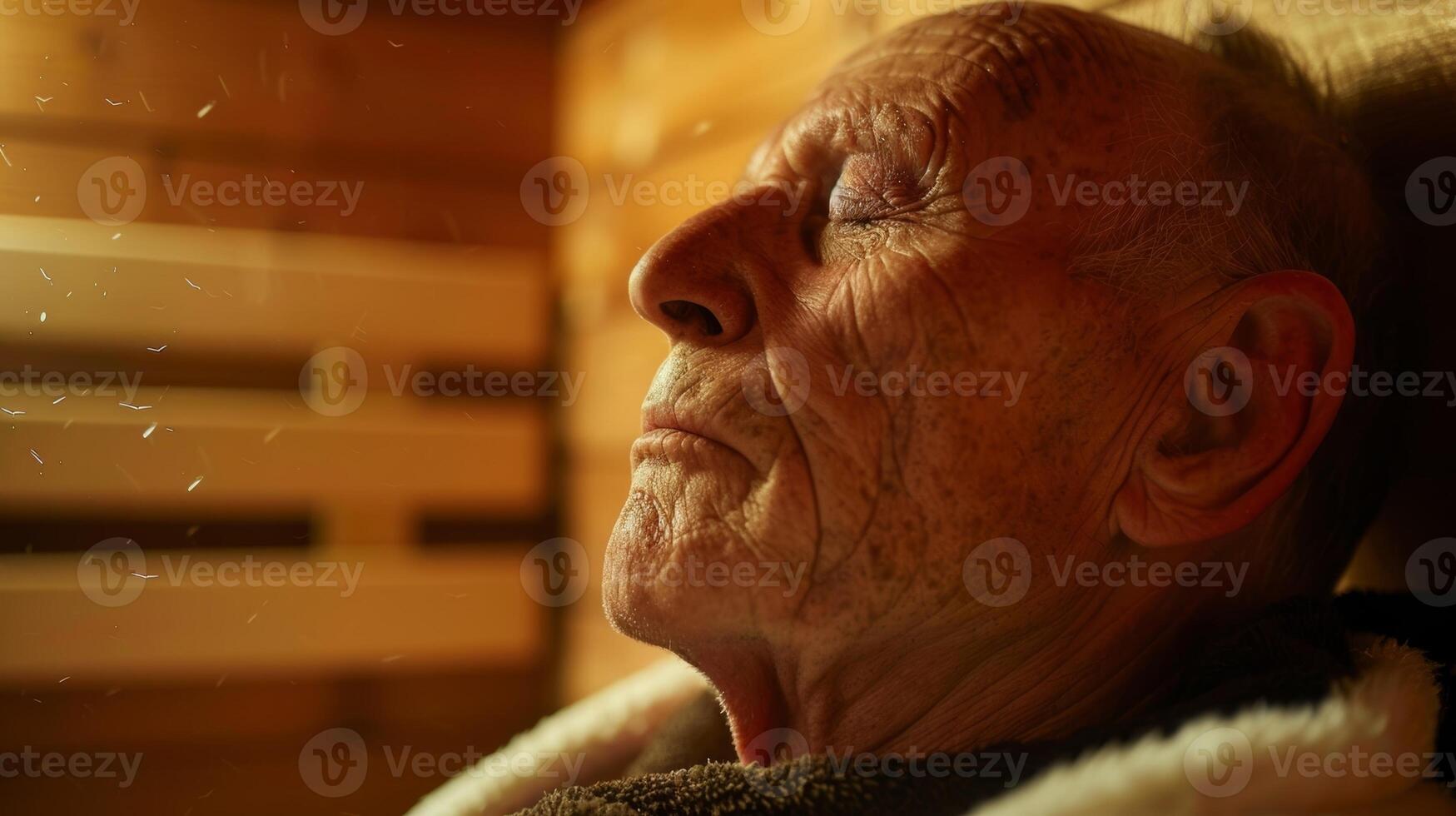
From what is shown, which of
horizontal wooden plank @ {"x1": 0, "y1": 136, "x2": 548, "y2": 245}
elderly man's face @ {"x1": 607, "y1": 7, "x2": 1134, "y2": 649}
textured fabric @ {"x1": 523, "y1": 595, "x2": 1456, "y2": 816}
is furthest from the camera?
horizontal wooden plank @ {"x1": 0, "y1": 136, "x2": 548, "y2": 245}

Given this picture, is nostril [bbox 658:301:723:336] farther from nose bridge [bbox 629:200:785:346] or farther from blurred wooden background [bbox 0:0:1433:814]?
blurred wooden background [bbox 0:0:1433:814]

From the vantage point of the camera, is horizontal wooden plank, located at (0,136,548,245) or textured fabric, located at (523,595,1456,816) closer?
textured fabric, located at (523,595,1456,816)

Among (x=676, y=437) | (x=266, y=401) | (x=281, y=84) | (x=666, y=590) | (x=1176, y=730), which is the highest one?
(x=281, y=84)

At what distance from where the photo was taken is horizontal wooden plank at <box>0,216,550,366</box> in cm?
79

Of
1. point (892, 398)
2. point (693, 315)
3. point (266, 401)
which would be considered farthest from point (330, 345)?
point (892, 398)

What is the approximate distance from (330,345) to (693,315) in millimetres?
852

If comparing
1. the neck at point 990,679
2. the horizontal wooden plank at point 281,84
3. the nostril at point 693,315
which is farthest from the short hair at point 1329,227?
the horizontal wooden plank at point 281,84

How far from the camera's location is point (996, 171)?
2.30 ft

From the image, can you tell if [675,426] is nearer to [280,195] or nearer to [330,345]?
[280,195]

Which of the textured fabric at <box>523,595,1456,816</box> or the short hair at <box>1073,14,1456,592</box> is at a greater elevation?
the short hair at <box>1073,14,1456,592</box>

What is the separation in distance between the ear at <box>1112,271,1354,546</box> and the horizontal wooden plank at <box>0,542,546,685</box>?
33.0 inches

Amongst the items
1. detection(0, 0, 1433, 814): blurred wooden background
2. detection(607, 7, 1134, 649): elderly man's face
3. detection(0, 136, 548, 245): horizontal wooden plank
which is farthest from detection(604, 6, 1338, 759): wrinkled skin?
detection(0, 136, 548, 245): horizontal wooden plank

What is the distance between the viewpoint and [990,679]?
724mm

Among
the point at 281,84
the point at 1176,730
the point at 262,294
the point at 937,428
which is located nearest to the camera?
the point at 1176,730
